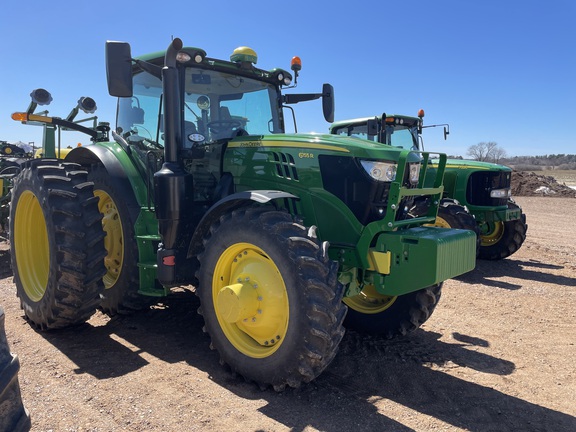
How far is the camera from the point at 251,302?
3486 millimetres

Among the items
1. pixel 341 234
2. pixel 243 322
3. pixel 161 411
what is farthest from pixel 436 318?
pixel 161 411

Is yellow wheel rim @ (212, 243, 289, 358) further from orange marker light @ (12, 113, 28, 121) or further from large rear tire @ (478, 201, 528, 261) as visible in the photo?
large rear tire @ (478, 201, 528, 261)

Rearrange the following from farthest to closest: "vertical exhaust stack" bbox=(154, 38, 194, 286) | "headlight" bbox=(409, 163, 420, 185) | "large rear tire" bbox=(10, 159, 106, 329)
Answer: "large rear tire" bbox=(10, 159, 106, 329) → "vertical exhaust stack" bbox=(154, 38, 194, 286) → "headlight" bbox=(409, 163, 420, 185)

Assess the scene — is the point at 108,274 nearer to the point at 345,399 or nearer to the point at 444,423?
the point at 345,399

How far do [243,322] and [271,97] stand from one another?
8.02 feet

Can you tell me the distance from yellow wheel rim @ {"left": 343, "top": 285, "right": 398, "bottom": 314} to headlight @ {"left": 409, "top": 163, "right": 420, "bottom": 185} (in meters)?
1.19

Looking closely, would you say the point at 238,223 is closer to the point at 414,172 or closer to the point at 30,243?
the point at 414,172

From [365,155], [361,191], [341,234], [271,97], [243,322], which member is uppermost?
[271,97]

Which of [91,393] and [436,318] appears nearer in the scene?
[91,393]

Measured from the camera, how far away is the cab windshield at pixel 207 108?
4.45m

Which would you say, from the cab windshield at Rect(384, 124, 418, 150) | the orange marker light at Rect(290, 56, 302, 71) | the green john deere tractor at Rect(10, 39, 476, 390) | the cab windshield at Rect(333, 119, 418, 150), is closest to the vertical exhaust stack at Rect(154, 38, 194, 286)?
the green john deere tractor at Rect(10, 39, 476, 390)

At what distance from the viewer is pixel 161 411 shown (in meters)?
3.21

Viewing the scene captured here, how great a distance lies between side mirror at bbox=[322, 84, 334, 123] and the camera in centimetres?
522

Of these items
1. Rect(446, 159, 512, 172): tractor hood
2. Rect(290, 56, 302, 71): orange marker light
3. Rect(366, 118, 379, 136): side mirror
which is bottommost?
Rect(446, 159, 512, 172): tractor hood
